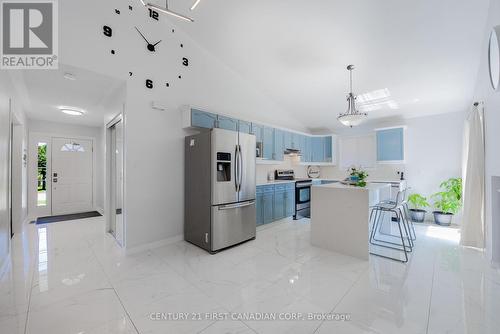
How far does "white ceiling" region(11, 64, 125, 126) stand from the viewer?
9.55ft

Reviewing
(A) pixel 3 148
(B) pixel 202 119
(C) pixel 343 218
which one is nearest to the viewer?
(A) pixel 3 148

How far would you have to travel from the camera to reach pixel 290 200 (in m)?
4.98

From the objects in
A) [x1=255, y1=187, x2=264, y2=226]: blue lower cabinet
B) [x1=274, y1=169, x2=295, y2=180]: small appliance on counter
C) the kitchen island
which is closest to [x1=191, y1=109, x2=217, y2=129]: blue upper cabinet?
[x1=255, y1=187, x2=264, y2=226]: blue lower cabinet

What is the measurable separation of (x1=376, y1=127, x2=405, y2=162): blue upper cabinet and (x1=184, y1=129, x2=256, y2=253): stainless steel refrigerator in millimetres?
3577

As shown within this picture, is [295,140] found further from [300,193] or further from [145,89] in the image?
[145,89]

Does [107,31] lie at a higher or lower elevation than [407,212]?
higher

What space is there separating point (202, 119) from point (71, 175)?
4718 millimetres

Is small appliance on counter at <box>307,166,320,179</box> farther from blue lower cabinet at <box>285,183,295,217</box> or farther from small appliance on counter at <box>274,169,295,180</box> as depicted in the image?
blue lower cabinet at <box>285,183,295,217</box>

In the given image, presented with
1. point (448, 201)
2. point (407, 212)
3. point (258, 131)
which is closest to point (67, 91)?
point (258, 131)

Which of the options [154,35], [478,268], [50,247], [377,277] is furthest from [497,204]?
Result: [50,247]

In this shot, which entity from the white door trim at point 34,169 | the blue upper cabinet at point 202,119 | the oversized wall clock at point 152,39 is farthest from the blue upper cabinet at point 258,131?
the white door trim at point 34,169

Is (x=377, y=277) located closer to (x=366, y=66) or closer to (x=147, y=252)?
(x=147, y=252)

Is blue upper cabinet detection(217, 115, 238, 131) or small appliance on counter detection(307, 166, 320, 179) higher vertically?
blue upper cabinet detection(217, 115, 238, 131)

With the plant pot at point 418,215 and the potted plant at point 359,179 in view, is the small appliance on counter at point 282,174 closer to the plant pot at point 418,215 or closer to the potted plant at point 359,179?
the potted plant at point 359,179
